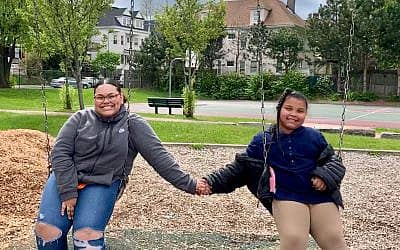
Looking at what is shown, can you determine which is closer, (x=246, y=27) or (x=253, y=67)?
(x=253, y=67)

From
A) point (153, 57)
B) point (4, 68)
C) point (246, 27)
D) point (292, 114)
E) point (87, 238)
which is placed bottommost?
point (87, 238)

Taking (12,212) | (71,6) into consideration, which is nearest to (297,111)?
(12,212)

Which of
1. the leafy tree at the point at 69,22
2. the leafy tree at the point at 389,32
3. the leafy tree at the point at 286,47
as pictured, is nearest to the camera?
the leafy tree at the point at 69,22

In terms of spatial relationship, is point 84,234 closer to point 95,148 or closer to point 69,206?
point 69,206

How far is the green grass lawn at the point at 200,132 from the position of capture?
443 inches

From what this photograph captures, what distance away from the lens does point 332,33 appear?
34.8 m

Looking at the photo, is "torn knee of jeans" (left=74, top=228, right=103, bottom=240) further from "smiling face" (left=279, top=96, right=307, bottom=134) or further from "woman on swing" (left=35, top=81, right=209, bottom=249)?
"smiling face" (left=279, top=96, right=307, bottom=134)

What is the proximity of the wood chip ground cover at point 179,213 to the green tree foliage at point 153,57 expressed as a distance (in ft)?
106

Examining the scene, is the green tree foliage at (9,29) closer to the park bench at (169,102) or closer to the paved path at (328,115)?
the paved path at (328,115)

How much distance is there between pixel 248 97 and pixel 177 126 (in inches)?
915

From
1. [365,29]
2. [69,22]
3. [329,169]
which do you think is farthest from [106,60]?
[329,169]

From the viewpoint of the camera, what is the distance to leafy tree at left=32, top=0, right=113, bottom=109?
13305 mm

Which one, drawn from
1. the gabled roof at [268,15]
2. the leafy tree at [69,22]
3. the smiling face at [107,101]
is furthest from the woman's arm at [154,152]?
the gabled roof at [268,15]

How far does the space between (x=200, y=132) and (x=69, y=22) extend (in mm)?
4484
